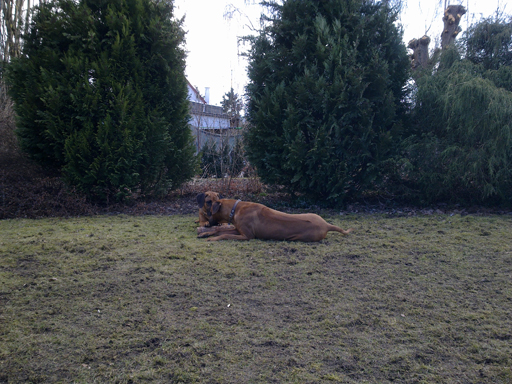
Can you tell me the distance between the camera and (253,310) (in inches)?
124

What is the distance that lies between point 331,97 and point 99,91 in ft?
15.3

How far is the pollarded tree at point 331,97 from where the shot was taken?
750cm

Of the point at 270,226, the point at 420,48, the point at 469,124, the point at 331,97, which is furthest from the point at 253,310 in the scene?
the point at 420,48

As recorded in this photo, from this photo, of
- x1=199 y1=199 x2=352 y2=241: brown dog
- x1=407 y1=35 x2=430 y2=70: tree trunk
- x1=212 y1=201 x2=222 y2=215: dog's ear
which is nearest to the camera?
x1=199 y1=199 x2=352 y2=241: brown dog

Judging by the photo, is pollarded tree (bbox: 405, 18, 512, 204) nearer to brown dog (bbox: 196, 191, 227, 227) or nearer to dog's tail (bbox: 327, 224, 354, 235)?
dog's tail (bbox: 327, 224, 354, 235)

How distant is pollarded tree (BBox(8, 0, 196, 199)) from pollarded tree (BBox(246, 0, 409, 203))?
2233mm

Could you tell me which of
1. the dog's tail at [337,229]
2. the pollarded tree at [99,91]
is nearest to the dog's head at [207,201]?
the dog's tail at [337,229]

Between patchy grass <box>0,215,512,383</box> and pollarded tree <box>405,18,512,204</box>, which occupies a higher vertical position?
pollarded tree <box>405,18,512,204</box>

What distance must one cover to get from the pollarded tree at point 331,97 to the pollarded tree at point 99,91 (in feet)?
7.33

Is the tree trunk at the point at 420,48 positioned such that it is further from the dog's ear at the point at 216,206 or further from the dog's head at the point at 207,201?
the dog's ear at the point at 216,206

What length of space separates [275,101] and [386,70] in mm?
2319

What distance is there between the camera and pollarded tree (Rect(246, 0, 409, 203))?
7.50 m

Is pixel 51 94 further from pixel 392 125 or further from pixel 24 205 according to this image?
pixel 392 125

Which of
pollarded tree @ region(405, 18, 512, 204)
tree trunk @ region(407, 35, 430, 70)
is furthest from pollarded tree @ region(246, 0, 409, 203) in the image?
tree trunk @ region(407, 35, 430, 70)
